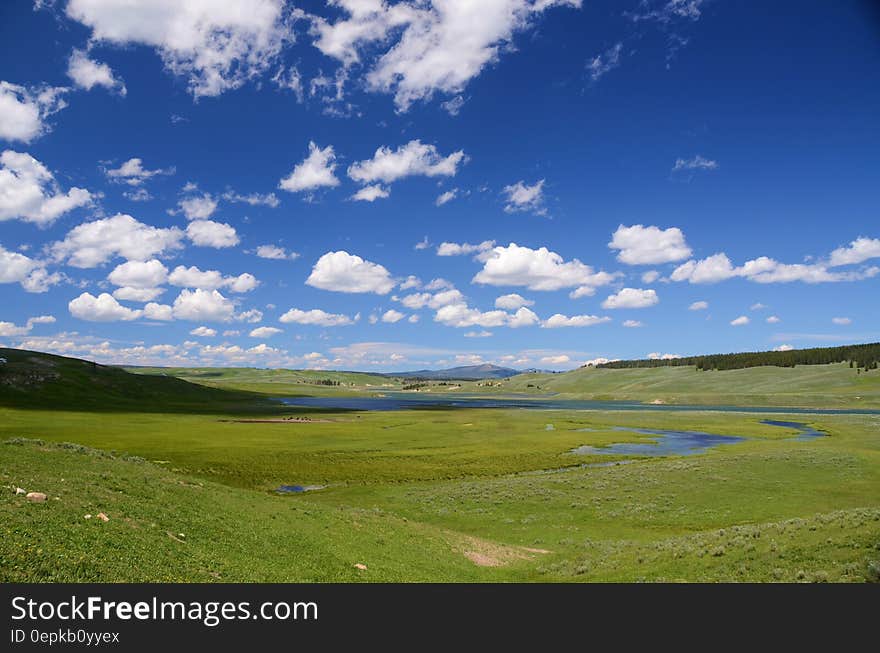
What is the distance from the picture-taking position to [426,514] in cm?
3769

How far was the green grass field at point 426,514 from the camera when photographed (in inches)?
639

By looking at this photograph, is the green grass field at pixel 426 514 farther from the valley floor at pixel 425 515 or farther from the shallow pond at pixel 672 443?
the shallow pond at pixel 672 443

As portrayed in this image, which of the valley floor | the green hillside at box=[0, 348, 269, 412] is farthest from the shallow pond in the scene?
the green hillside at box=[0, 348, 269, 412]

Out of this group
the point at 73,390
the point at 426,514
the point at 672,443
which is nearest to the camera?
the point at 426,514

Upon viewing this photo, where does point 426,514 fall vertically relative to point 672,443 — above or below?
above

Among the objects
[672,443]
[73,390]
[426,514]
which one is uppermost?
[73,390]

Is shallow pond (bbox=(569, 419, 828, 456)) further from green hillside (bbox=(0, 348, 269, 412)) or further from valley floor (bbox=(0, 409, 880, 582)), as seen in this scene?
green hillside (bbox=(0, 348, 269, 412))

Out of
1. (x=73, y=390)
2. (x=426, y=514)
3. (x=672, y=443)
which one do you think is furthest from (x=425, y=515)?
(x=73, y=390)

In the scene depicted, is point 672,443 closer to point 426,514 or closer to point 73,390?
point 426,514

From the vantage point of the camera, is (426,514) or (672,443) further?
(672,443)

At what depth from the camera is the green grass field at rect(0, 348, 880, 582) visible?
53.3 ft

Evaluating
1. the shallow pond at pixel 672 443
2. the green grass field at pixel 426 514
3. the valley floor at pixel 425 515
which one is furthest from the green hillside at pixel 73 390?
the shallow pond at pixel 672 443

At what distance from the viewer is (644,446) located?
265ft
